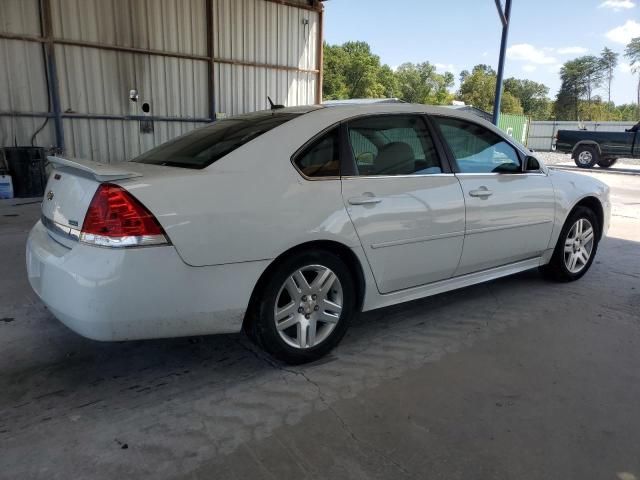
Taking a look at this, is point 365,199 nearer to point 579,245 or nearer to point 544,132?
point 579,245

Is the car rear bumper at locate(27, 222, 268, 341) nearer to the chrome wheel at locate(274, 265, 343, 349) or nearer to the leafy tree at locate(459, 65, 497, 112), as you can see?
the chrome wheel at locate(274, 265, 343, 349)

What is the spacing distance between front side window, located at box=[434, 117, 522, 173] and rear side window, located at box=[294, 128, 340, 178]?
97 centimetres

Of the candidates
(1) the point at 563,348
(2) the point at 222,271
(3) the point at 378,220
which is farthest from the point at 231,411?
(1) the point at 563,348

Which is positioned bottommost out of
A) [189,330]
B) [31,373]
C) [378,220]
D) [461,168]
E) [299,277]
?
[31,373]

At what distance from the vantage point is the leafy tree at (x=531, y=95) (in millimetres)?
97537

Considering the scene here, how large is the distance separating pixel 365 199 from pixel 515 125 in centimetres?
2769

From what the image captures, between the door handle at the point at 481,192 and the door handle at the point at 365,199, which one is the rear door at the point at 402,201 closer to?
the door handle at the point at 365,199

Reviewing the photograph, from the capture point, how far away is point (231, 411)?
2.46 meters

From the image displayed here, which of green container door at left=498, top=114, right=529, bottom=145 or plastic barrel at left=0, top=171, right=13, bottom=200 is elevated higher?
green container door at left=498, top=114, right=529, bottom=145

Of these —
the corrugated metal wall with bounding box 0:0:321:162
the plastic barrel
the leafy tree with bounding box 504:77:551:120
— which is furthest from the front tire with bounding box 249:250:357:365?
the leafy tree with bounding box 504:77:551:120

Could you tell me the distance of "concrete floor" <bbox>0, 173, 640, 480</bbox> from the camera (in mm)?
2104

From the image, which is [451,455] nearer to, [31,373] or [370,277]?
[370,277]

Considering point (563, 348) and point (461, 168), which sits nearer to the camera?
point (563, 348)

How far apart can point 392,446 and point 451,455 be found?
0.26 metres
